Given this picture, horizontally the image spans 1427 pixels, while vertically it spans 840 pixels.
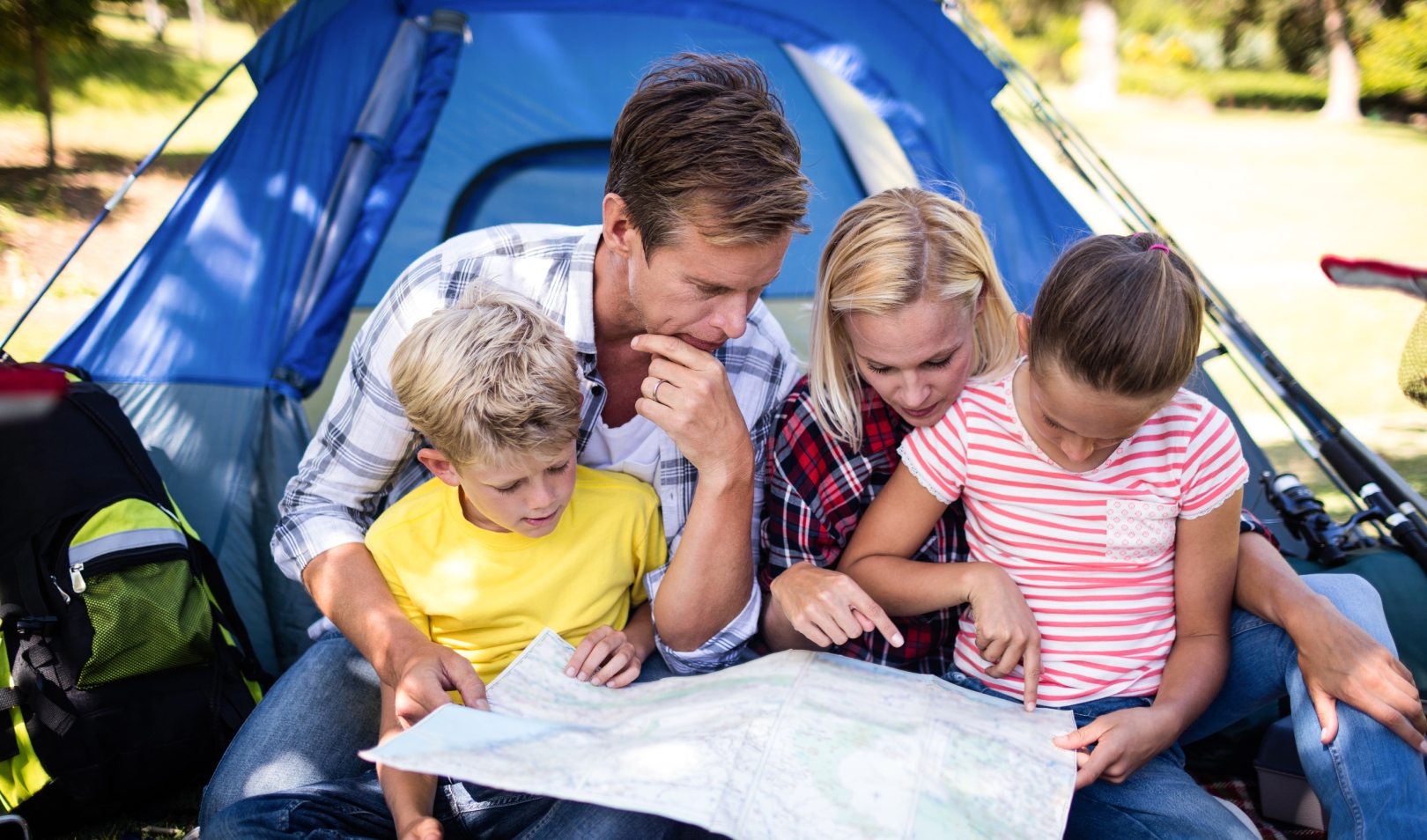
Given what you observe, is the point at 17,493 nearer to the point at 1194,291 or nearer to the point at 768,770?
the point at 768,770

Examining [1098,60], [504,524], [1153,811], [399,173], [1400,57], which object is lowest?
[1098,60]

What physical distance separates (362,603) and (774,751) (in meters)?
0.66

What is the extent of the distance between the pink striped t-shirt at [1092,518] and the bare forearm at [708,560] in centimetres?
28

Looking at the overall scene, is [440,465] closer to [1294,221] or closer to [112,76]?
[1294,221]

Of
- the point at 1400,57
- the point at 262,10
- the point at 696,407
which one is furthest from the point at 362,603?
the point at 1400,57

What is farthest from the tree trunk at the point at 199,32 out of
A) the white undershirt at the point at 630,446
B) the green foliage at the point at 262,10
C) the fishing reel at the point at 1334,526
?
the fishing reel at the point at 1334,526

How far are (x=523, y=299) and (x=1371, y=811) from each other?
4.34ft

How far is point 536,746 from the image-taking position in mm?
1151

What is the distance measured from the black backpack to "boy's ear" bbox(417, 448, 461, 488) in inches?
23.1

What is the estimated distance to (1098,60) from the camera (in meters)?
15.0

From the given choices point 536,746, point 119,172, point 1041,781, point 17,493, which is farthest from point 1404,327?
point 119,172

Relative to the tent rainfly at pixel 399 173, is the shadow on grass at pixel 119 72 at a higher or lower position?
lower

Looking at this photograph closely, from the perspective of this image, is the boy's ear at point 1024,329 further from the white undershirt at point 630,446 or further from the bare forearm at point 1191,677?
the white undershirt at point 630,446

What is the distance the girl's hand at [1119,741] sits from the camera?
49.4 inches
